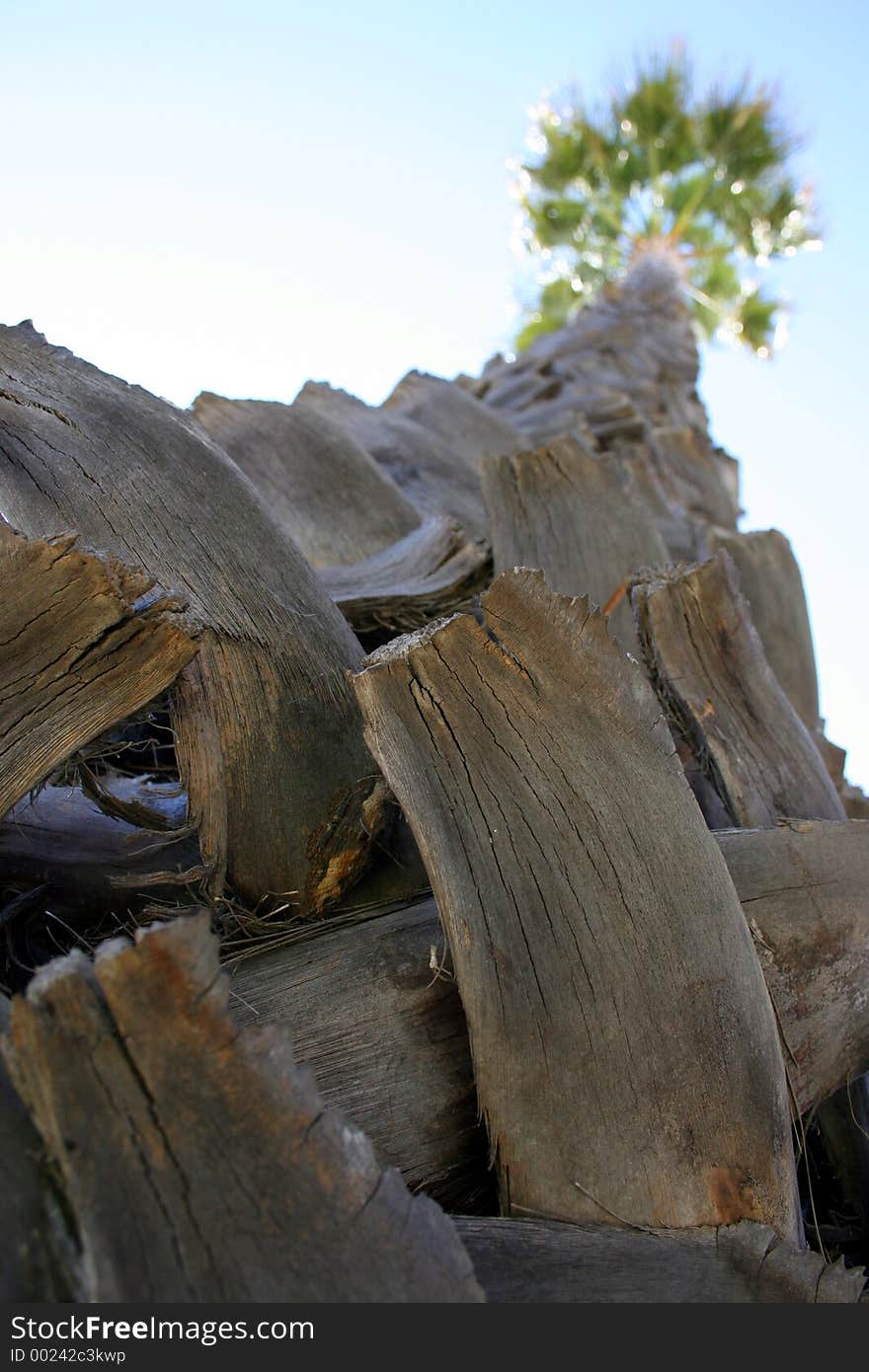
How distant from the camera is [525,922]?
5.09 ft

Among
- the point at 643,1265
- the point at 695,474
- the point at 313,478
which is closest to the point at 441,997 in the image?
the point at 643,1265

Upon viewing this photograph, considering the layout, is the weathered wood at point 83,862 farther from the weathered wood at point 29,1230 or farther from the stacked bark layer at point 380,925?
the weathered wood at point 29,1230

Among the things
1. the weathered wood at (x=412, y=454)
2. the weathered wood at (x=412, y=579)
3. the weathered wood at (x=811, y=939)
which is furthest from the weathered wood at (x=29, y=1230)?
the weathered wood at (x=412, y=454)

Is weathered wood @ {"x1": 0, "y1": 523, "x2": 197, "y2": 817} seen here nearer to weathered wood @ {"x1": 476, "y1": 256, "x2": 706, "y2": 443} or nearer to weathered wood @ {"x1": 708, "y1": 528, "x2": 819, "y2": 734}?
weathered wood @ {"x1": 708, "y1": 528, "x2": 819, "y2": 734}

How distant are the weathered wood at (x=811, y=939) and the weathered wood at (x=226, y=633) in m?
0.65

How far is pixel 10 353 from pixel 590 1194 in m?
1.70

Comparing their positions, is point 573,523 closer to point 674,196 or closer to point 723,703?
point 723,703

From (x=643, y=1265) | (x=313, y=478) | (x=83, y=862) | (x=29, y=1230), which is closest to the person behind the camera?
(x=29, y=1230)

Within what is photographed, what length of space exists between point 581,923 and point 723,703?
32.8 inches

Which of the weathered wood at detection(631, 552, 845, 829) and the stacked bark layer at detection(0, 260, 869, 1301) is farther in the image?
the weathered wood at detection(631, 552, 845, 829)

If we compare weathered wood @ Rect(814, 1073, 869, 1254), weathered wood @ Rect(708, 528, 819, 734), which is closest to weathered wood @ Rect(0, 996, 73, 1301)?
weathered wood @ Rect(814, 1073, 869, 1254)

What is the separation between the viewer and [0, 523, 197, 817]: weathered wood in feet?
4.84

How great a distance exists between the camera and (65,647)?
59.9 inches

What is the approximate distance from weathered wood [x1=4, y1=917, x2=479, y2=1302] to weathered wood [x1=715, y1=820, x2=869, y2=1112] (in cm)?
78
